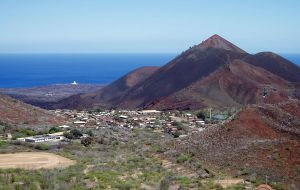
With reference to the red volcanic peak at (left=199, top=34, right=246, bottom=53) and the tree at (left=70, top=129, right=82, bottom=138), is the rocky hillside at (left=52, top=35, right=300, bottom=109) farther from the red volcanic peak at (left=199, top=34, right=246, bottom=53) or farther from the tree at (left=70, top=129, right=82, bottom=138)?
the tree at (left=70, top=129, right=82, bottom=138)

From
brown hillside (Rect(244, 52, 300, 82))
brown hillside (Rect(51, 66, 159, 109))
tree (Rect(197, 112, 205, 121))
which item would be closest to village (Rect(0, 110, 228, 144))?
tree (Rect(197, 112, 205, 121))

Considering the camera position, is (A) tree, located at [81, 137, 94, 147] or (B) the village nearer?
(A) tree, located at [81, 137, 94, 147]

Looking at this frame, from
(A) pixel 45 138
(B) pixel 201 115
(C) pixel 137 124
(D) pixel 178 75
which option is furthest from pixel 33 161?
(D) pixel 178 75

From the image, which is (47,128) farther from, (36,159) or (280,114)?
(280,114)

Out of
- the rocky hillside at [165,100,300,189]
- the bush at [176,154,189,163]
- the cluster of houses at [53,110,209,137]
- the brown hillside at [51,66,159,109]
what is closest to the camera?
the rocky hillside at [165,100,300,189]

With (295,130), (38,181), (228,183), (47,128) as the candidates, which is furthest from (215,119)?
(38,181)

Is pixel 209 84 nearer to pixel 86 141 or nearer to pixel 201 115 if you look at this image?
pixel 201 115
